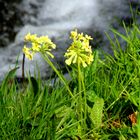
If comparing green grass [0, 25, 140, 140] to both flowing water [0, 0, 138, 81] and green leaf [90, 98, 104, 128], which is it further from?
flowing water [0, 0, 138, 81]

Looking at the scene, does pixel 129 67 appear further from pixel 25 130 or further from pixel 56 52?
pixel 56 52

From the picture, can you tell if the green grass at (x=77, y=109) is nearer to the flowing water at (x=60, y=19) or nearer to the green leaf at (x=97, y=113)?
the green leaf at (x=97, y=113)

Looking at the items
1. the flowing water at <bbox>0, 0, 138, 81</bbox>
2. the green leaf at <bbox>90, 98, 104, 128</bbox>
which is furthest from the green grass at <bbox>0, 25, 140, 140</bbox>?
the flowing water at <bbox>0, 0, 138, 81</bbox>

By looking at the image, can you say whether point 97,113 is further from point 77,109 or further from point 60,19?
point 60,19

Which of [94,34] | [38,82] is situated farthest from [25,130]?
[94,34]

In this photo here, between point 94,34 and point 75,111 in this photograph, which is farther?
point 94,34

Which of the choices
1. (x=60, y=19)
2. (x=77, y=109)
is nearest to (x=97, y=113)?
(x=77, y=109)
